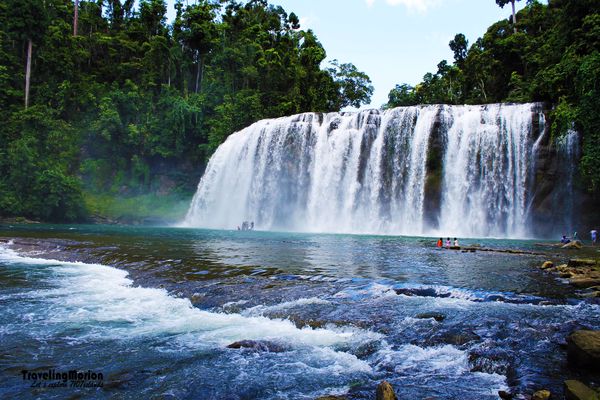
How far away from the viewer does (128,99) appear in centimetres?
4369

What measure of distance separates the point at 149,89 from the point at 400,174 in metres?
31.9

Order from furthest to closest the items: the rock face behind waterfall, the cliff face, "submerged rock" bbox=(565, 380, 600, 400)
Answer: the rock face behind waterfall
the cliff face
"submerged rock" bbox=(565, 380, 600, 400)

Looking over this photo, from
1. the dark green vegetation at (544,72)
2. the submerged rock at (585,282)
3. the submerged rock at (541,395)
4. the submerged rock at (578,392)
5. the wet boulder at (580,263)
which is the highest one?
the dark green vegetation at (544,72)

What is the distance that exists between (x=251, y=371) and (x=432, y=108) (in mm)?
26873

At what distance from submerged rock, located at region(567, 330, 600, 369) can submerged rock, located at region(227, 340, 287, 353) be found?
3.40 meters

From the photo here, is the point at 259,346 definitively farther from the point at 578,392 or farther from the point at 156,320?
the point at 578,392

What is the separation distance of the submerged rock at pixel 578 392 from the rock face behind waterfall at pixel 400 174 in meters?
23.2

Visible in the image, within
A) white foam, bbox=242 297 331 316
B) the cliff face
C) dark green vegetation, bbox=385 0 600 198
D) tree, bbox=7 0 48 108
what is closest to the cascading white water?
the cliff face

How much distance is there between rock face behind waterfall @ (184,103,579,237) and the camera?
2519cm

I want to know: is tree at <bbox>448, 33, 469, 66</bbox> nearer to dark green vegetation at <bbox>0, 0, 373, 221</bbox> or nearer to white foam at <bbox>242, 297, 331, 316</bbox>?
dark green vegetation at <bbox>0, 0, 373, 221</bbox>

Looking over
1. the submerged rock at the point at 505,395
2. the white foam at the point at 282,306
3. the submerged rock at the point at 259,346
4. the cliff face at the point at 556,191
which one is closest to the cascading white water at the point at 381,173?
the cliff face at the point at 556,191

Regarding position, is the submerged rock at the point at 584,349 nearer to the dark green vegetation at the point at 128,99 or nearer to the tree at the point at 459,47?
the dark green vegetation at the point at 128,99

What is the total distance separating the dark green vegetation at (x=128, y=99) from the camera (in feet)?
125

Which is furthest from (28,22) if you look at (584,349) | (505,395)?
(584,349)
